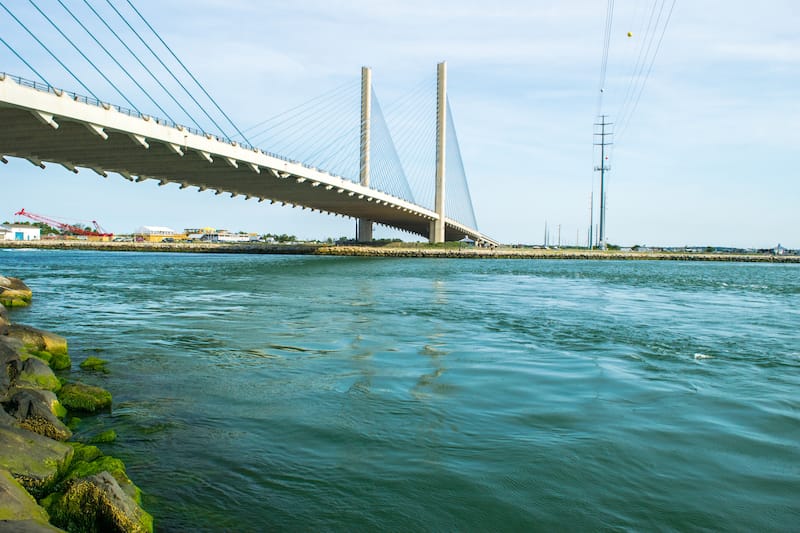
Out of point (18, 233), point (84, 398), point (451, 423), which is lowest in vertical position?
point (451, 423)

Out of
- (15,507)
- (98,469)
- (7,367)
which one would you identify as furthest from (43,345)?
(15,507)

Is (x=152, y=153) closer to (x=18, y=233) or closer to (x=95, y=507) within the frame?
(x=95, y=507)

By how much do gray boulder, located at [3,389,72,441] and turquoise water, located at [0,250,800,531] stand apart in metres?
0.55

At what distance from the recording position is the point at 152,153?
3581cm

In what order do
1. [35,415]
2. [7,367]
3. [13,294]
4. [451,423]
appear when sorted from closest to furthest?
1. [35,415]
2. [451,423]
3. [7,367]
4. [13,294]

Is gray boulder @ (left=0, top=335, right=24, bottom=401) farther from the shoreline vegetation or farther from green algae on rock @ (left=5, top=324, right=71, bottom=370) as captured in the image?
the shoreline vegetation

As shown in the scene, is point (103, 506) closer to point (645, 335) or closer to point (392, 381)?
point (392, 381)

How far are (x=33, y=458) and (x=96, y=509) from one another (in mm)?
1198

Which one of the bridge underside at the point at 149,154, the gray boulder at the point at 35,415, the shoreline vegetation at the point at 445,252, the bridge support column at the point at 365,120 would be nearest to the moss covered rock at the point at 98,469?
the gray boulder at the point at 35,415

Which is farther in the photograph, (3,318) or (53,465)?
(3,318)

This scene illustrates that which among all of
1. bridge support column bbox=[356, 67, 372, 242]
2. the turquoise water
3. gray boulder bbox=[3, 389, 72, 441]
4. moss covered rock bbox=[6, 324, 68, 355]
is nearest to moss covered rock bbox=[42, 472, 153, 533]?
the turquoise water

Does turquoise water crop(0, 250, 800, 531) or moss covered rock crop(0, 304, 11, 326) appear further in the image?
moss covered rock crop(0, 304, 11, 326)

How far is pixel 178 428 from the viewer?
658cm

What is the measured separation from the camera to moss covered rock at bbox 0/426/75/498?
4.65 meters
